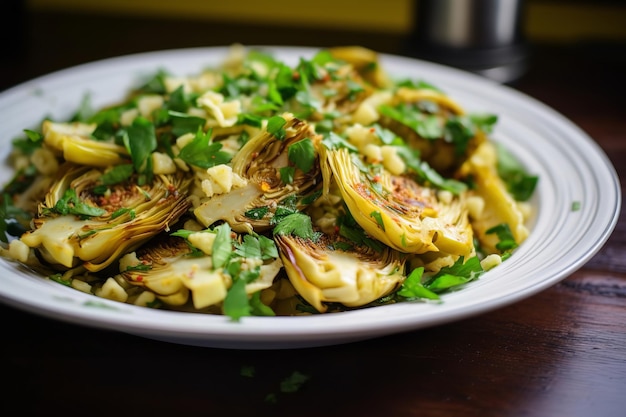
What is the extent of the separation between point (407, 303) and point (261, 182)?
1.65 ft

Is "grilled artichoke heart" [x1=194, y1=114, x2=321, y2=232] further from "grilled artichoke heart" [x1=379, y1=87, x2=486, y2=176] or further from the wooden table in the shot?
"grilled artichoke heart" [x1=379, y1=87, x2=486, y2=176]

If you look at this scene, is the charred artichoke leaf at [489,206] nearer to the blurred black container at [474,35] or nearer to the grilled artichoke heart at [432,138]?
the grilled artichoke heart at [432,138]

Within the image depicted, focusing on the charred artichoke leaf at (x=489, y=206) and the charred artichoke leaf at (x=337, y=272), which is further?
the charred artichoke leaf at (x=489, y=206)

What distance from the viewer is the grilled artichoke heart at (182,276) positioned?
1.60m

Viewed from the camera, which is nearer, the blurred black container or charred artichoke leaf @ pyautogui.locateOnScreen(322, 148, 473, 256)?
charred artichoke leaf @ pyautogui.locateOnScreen(322, 148, 473, 256)

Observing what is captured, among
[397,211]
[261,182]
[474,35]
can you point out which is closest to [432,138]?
[397,211]

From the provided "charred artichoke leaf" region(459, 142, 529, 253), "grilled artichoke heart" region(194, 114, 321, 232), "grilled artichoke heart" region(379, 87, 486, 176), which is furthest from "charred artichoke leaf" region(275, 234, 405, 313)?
"grilled artichoke heart" region(379, 87, 486, 176)

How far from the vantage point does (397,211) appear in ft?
6.15

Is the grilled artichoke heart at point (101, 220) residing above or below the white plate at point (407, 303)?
above

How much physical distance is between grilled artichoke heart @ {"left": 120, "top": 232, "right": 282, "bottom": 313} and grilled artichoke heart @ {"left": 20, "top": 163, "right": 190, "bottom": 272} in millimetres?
56

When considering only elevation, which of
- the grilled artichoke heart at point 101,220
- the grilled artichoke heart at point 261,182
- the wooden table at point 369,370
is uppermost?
the grilled artichoke heart at point 261,182

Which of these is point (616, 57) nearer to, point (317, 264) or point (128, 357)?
point (317, 264)

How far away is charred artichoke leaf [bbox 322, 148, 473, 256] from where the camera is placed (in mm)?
1773

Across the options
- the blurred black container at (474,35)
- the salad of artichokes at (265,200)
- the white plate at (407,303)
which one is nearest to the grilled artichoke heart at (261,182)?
the salad of artichokes at (265,200)
